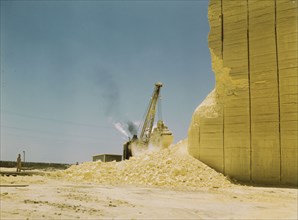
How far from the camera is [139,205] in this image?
329 inches

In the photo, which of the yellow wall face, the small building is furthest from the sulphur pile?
the small building

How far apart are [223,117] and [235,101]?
869 mm

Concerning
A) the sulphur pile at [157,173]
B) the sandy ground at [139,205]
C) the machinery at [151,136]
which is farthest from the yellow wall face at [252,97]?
the machinery at [151,136]

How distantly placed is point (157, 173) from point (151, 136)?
14.4m

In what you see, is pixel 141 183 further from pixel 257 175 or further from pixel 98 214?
pixel 98 214

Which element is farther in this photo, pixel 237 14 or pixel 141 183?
pixel 237 14

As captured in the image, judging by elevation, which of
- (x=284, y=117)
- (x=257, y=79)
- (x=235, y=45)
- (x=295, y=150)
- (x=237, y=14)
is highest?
(x=237, y=14)

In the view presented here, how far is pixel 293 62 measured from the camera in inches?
555

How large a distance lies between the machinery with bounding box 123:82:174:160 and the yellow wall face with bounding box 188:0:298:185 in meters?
9.30

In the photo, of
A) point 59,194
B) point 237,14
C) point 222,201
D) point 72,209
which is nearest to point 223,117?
point 237,14

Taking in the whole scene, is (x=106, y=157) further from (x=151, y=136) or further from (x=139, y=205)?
(x=139, y=205)

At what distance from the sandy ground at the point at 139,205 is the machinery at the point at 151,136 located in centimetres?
1497

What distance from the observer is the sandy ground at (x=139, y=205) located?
22.5 feet

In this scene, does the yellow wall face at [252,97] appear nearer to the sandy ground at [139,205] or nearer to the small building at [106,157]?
the sandy ground at [139,205]
